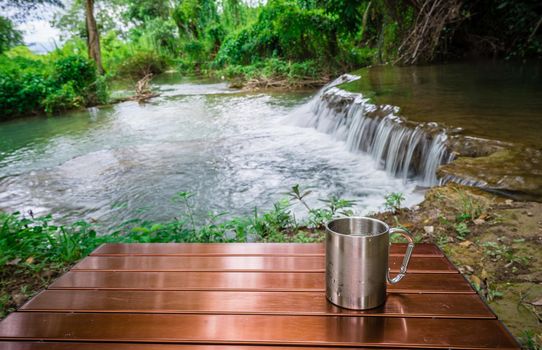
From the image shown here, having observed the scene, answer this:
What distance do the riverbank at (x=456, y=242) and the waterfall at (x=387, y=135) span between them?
0.84 meters

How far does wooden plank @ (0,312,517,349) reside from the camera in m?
0.96

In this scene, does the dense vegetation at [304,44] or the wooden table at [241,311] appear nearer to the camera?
the wooden table at [241,311]

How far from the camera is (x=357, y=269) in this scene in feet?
3.48

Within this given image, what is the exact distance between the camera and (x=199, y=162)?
21.4ft

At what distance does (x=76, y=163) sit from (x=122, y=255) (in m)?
6.06

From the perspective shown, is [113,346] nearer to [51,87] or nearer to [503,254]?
[503,254]

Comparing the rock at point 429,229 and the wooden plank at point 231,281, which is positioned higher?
the wooden plank at point 231,281

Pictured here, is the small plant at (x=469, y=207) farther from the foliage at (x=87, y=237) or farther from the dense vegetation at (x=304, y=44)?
the dense vegetation at (x=304, y=44)

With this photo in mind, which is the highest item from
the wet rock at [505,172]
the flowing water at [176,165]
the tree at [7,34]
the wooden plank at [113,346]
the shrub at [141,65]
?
the tree at [7,34]

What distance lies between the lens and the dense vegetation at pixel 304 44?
35.2ft

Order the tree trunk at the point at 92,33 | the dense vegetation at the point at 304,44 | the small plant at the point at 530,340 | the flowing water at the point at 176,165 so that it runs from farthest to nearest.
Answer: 1. the tree trunk at the point at 92,33
2. the dense vegetation at the point at 304,44
3. the flowing water at the point at 176,165
4. the small plant at the point at 530,340

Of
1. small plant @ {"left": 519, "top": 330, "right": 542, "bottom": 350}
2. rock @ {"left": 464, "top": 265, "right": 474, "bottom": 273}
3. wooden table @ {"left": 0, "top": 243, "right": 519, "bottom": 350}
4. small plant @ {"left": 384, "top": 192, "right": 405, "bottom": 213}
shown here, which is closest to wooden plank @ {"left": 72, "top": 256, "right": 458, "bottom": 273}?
wooden table @ {"left": 0, "top": 243, "right": 519, "bottom": 350}

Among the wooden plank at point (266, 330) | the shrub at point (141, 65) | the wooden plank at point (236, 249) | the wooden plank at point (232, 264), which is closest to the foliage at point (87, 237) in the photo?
the wooden plank at point (236, 249)

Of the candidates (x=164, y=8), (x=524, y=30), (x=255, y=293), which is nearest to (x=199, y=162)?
(x=255, y=293)
